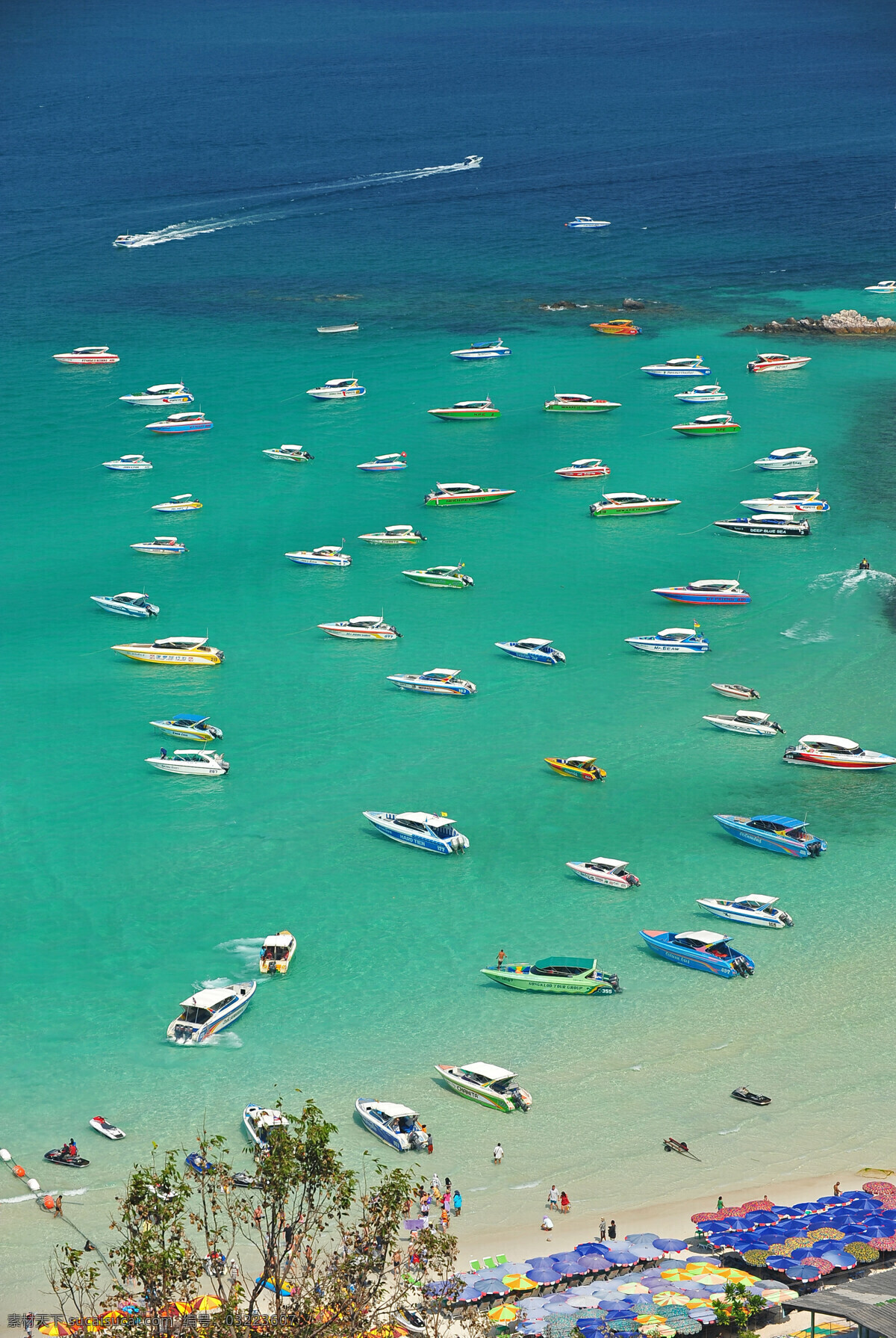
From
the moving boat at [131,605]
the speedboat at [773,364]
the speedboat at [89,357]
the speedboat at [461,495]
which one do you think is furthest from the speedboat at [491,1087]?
the speedboat at [89,357]

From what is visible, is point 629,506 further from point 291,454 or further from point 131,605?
point 131,605

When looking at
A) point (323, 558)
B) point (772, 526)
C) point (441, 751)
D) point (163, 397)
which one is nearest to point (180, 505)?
point (323, 558)

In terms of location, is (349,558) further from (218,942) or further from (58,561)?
(218,942)

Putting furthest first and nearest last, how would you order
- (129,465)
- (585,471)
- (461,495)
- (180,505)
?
(129,465), (585,471), (180,505), (461,495)

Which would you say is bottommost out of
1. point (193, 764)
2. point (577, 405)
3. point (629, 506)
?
point (193, 764)

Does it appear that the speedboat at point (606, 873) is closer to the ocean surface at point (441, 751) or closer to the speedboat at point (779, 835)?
the ocean surface at point (441, 751)

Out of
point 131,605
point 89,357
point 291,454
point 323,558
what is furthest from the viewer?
point 89,357
